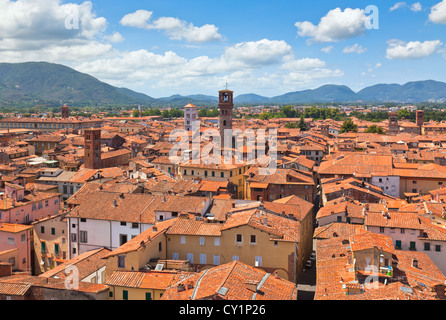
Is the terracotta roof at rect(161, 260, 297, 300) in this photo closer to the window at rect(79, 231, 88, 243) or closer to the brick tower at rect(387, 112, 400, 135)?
the window at rect(79, 231, 88, 243)

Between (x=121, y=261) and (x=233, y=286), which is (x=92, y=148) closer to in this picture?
(x=121, y=261)

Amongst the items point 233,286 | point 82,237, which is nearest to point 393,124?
point 82,237

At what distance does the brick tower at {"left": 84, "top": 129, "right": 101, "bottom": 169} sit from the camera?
6700 centimetres

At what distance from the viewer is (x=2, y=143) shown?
88.2 metres

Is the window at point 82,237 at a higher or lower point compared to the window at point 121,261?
lower

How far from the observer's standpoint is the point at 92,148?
66.8m

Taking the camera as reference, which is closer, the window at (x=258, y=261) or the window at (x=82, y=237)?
the window at (x=258, y=261)

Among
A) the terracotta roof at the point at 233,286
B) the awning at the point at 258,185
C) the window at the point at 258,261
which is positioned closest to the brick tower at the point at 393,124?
the awning at the point at 258,185

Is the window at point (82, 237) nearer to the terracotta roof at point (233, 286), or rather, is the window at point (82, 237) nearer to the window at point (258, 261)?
the window at point (258, 261)

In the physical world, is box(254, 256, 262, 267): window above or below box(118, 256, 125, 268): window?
below

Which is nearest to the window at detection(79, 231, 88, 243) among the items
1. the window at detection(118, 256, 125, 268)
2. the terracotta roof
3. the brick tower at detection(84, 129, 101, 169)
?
the window at detection(118, 256, 125, 268)

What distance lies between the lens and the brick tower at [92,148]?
6700 cm

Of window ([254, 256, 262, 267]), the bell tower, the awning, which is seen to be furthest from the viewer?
the bell tower
